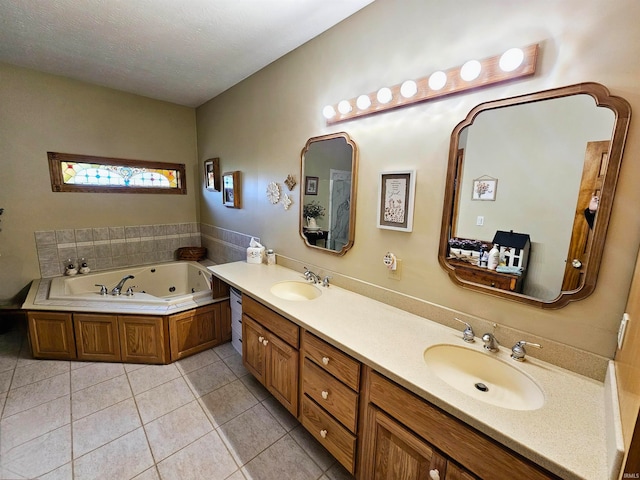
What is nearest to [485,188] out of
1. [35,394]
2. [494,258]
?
[494,258]

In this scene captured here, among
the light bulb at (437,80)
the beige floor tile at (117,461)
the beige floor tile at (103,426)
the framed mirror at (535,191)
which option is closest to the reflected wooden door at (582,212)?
the framed mirror at (535,191)

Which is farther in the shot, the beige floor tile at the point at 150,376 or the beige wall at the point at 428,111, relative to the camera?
the beige floor tile at the point at 150,376

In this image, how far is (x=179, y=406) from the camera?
1.95 meters

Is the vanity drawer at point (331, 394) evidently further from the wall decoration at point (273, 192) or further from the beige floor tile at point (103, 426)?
the wall decoration at point (273, 192)

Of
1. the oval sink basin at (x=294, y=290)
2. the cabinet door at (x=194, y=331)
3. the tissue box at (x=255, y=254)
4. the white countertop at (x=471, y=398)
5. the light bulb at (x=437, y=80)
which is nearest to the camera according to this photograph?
the white countertop at (x=471, y=398)

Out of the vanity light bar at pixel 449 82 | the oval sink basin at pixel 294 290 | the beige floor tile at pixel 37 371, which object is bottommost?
the beige floor tile at pixel 37 371

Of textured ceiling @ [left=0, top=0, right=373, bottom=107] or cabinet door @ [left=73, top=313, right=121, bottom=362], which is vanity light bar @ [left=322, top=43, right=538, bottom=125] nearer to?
textured ceiling @ [left=0, top=0, right=373, bottom=107]

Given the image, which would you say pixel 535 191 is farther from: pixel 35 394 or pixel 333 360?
pixel 35 394

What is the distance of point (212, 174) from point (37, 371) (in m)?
2.47

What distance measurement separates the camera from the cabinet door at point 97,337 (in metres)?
2.36

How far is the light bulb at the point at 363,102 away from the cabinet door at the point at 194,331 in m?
2.19

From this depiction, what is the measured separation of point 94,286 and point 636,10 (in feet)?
14.4

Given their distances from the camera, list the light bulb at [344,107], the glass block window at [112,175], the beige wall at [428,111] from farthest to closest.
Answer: the glass block window at [112,175]
the light bulb at [344,107]
the beige wall at [428,111]

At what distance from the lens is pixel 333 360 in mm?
1354
